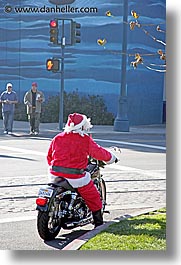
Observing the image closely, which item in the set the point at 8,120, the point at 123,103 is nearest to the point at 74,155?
the point at 123,103

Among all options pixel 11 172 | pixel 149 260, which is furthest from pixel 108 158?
pixel 11 172

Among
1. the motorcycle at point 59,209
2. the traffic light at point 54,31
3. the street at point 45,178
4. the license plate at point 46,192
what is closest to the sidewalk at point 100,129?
the street at point 45,178

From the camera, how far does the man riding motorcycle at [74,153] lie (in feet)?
22.8

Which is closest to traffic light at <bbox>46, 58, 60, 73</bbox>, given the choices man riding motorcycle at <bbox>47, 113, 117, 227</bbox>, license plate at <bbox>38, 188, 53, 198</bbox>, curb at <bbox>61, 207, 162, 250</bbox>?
man riding motorcycle at <bbox>47, 113, 117, 227</bbox>

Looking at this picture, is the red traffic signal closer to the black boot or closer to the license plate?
the license plate

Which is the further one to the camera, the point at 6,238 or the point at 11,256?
the point at 6,238

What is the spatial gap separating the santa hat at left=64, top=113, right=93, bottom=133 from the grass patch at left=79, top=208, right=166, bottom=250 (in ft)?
2.99

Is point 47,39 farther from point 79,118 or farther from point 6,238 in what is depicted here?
point 6,238

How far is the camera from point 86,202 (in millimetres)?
7164

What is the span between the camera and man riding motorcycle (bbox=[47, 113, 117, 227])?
22.8ft

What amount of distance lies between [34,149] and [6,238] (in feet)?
6.02

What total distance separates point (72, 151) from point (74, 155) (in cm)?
4

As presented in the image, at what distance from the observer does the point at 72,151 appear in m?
6.95

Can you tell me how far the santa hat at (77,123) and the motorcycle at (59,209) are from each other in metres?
0.44
